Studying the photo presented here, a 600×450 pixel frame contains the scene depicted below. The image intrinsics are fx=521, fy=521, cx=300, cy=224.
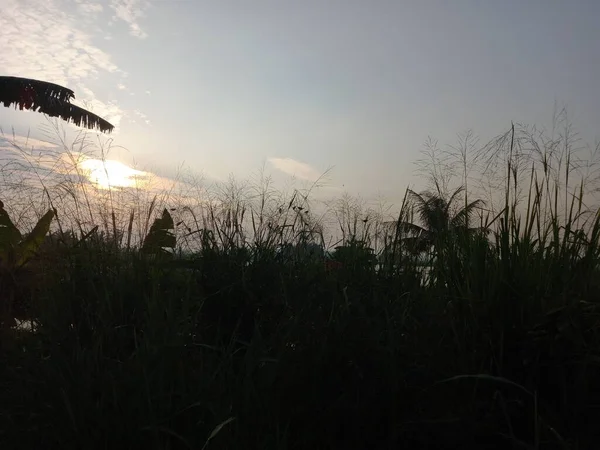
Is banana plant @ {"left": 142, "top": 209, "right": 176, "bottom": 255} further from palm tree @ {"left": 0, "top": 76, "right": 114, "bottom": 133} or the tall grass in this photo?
palm tree @ {"left": 0, "top": 76, "right": 114, "bottom": 133}

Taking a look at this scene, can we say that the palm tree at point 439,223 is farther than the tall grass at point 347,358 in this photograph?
Yes

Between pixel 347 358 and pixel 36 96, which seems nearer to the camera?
pixel 347 358

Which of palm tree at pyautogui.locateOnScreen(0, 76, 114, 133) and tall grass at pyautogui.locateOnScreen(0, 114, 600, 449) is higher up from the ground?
palm tree at pyautogui.locateOnScreen(0, 76, 114, 133)

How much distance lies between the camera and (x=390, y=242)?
3.54m

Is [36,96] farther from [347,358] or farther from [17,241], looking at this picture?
[347,358]

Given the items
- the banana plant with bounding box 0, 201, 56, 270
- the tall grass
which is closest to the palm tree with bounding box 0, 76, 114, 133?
the banana plant with bounding box 0, 201, 56, 270

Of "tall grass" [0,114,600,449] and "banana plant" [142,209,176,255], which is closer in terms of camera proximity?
"tall grass" [0,114,600,449]

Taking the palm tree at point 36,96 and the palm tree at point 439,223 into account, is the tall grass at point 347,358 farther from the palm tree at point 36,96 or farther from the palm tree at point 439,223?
the palm tree at point 36,96

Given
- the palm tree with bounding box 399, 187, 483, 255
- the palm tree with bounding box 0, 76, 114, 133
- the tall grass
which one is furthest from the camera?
the palm tree with bounding box 0, 76, 114, 133

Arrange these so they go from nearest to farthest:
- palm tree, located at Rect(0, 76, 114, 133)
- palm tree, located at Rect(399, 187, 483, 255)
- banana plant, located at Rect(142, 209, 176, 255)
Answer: palm tree, located at Rect(399, 187, 483, 255) < banana plant, located at Rect(142, 209, 176, 255) < palm tree, located at Rect(0, 76, 114, 133)

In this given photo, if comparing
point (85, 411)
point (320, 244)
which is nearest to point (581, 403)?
point (85, 411)

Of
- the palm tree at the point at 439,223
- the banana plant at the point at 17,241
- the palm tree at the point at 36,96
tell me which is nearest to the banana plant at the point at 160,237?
the banana plant at the point at 17,241

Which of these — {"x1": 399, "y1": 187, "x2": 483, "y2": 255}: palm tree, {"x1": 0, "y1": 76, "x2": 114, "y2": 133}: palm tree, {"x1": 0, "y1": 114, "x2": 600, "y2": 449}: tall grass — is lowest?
{"x1": 0, "y1": 114, "x2": 600, "y2": 449}: tall grass

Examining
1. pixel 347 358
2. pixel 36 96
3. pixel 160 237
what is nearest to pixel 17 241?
pixel 160 237
